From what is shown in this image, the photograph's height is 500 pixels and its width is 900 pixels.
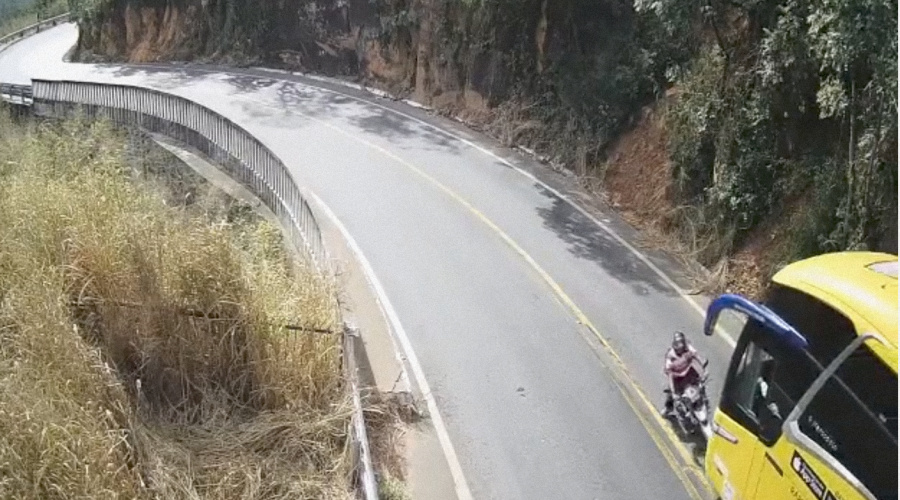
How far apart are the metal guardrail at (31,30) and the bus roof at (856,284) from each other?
4263 centimetres

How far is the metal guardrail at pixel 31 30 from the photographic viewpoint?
43.6 metres

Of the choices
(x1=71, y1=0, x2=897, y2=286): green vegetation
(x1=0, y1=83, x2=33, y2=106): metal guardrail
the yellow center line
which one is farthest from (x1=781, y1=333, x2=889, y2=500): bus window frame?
(x1=0, y1=83, x2=33, y2=106): metal guardrail

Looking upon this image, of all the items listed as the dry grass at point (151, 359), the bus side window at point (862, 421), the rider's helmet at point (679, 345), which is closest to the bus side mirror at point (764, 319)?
the bus side window at point (862, 421)

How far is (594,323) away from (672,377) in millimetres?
3090

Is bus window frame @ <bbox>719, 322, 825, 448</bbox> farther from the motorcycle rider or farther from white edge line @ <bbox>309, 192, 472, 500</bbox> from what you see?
white edge line @ <bbox>309, 192, 472, 500</bbox>

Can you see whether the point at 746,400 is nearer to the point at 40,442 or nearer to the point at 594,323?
the point at 594,323

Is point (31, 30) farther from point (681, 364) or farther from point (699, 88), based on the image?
point (681, 364)

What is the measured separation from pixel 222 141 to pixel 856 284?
16548mm

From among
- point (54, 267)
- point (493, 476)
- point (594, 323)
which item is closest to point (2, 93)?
point (54, 267)

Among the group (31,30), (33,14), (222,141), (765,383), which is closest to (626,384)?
(765,383)

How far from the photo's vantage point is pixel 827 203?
13750 mm

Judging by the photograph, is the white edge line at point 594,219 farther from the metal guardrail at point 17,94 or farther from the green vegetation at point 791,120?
the metal guardrail at point 17,94

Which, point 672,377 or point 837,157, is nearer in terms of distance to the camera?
point 672,377

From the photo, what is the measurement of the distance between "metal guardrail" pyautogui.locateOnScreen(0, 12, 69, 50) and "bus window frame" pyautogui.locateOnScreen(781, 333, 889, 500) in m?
43.0
